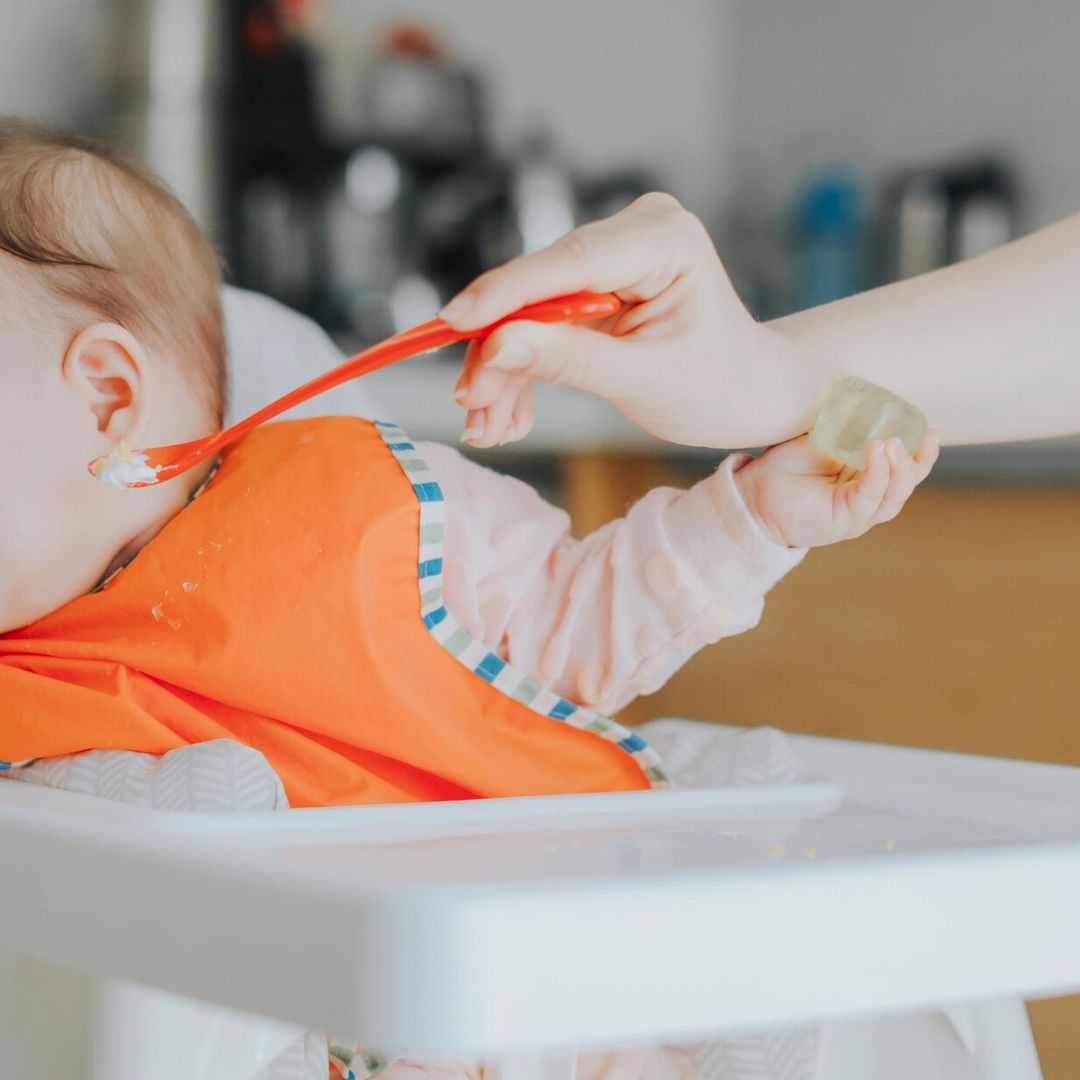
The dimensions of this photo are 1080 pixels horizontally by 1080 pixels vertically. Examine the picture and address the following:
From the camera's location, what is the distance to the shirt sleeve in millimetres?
603

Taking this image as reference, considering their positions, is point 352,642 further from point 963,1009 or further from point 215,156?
point 215,156

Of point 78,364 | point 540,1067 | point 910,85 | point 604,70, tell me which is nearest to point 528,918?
point 540,1067

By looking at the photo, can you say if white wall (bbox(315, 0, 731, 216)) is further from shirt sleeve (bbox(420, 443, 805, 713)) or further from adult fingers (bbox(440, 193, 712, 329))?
adult fingers (bbox(440, 193, 712, 329))

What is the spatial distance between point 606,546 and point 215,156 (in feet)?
5.05

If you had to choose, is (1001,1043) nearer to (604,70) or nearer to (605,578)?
(605,578)

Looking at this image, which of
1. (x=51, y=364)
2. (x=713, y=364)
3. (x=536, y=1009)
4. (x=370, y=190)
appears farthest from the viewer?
(x=370, y=190)

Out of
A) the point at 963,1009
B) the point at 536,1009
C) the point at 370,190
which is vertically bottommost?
the point at 963,1009

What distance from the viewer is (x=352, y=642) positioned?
1.99 feet

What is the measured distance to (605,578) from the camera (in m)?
0.65

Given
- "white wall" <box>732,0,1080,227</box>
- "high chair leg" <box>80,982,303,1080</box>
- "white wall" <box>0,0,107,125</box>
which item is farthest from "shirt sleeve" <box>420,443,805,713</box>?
"white wall" <box>732,0,1080,227</box>

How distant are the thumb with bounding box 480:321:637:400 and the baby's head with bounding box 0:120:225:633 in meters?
0.24

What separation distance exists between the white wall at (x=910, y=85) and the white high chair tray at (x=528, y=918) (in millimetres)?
1805

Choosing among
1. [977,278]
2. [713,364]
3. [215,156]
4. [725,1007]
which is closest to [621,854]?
[725,1007]

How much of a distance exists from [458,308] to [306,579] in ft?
0.63
